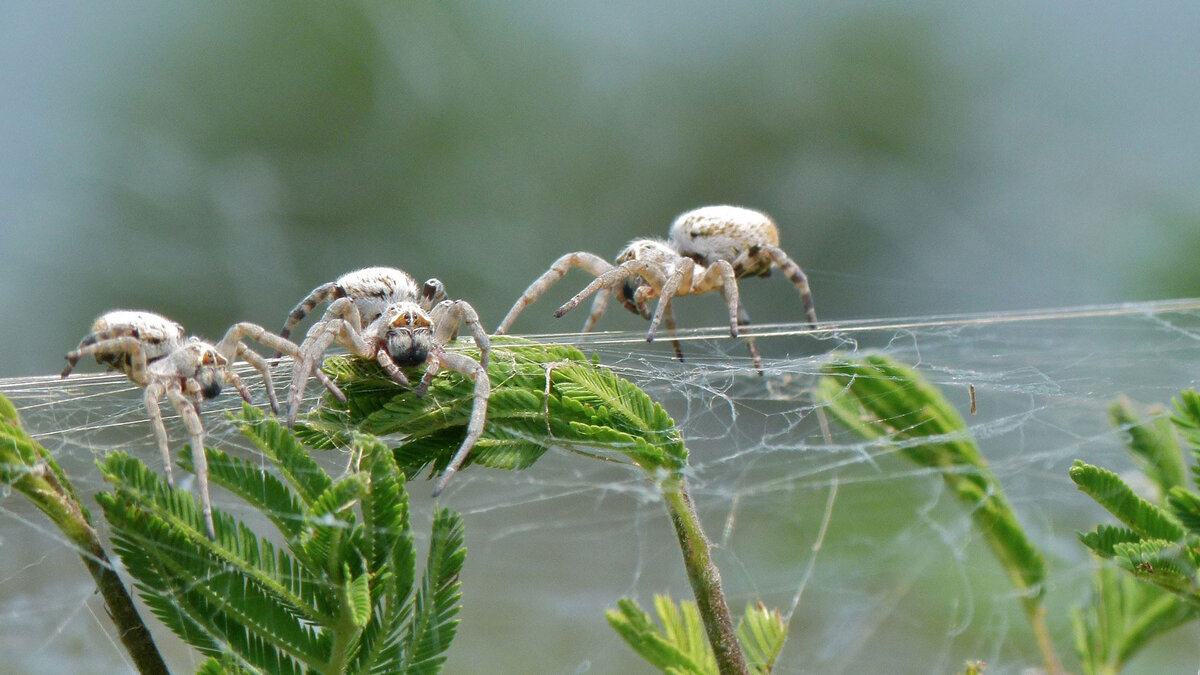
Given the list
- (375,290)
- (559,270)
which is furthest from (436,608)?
(559,270)

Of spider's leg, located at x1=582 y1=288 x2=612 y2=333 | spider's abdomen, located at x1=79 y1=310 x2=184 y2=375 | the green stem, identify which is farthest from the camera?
spider's leg, located at x1=582 y1=288 x2=612 y2=333

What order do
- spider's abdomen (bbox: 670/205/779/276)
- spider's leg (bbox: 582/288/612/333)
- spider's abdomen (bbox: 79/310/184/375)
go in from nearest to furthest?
spider's abdomen (bbox: 79/310/184/375), spider's leg (bbox: 582/288/612/333), spider's abdomen (bbox: 670/205/779/276)

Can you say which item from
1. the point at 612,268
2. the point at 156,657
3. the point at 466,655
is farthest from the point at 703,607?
the point at 466,655

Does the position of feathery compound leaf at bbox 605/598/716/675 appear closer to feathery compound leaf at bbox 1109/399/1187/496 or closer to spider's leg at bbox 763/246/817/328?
feathery compound leaf at bbox 1109/399/1187/496

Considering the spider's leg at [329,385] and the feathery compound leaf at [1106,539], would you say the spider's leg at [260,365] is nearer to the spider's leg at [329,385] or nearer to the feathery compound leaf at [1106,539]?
the spider's leg at [329,385]

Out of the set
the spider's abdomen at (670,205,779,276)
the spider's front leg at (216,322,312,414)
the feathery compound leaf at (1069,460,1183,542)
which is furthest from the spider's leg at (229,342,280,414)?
the spider's abdomen at (670,205,779,276)

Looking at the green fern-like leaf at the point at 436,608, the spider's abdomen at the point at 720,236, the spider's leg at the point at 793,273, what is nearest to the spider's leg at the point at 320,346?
the green fern-like leaf at the point at 436,608

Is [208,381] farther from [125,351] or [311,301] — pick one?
[311,301]
